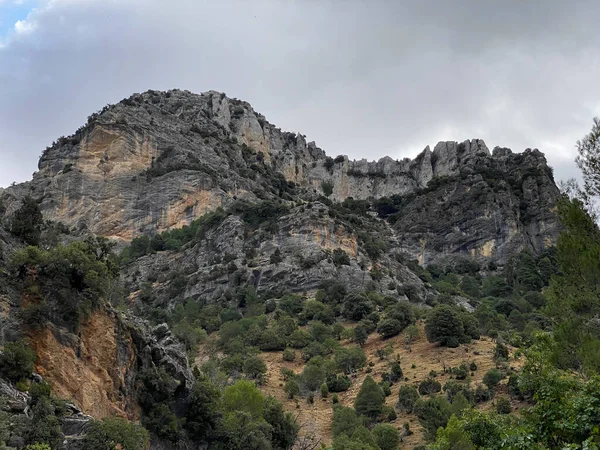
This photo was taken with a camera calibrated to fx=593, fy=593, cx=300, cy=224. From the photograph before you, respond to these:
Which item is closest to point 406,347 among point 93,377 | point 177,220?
point 93,377

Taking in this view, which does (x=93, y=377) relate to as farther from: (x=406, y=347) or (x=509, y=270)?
(x=509, y=270)

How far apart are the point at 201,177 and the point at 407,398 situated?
64499mm

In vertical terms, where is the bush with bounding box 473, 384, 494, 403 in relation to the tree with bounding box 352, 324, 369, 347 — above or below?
below

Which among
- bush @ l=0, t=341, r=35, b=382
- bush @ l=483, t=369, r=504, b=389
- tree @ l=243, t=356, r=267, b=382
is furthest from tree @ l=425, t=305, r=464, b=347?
bush @ l=0, t=341, r=35, b=382

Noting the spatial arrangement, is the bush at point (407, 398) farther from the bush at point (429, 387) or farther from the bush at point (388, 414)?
the bush at point (388, 414)

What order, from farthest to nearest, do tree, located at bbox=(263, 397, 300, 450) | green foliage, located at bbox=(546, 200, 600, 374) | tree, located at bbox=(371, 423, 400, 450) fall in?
tree, located at bbox=(263, 397, 300, 450) < tree, located at bbox=(371, 423, 400, 450) < green foliage, located at bbox=(546, 200, 600, 374)

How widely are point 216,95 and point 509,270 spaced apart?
72662 millimetres

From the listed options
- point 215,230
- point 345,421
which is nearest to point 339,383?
point 345,421

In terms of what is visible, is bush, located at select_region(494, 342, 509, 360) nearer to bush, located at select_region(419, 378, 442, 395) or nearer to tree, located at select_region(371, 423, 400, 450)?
bush, located at select_region(419, 378, 442, 395)

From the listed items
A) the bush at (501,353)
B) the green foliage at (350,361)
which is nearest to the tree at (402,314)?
the green foliage at (350,361)

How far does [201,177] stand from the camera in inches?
3711

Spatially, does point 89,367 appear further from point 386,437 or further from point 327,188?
point 327,188

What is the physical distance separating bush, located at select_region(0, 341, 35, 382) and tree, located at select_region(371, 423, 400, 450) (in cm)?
1811

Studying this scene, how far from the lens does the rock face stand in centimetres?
9175
